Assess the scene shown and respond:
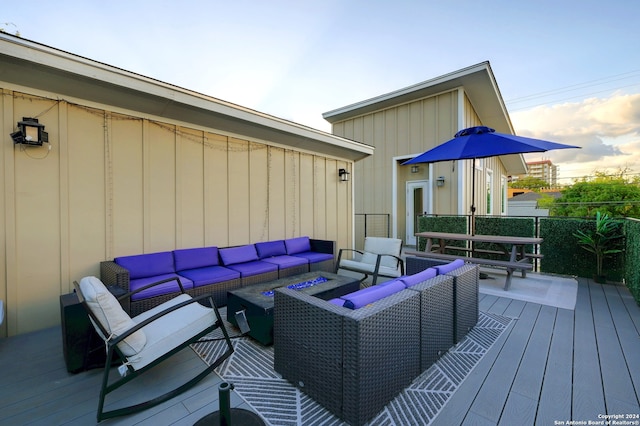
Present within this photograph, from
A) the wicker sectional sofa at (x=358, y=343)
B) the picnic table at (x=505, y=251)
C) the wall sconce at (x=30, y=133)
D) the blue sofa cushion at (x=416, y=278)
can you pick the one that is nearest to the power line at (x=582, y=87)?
the picnic table at (x=505, y=251)

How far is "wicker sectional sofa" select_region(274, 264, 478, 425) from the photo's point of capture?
1533 mm

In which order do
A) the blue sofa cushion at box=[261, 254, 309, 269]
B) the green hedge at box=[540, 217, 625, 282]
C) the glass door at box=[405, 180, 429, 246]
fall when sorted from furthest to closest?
the glass door at box=[405, 180, 429, 246], the green hedge at box=[540, 217, 625, 282], the blue sofa cushion at box=[261, 254, 309, 269]

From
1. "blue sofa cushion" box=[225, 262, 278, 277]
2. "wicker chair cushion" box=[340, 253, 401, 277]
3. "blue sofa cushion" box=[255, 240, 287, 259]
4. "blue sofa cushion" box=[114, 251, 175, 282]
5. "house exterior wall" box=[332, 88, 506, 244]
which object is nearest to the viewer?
"blue sofa cushion" box=[114, 251, 175, 282]

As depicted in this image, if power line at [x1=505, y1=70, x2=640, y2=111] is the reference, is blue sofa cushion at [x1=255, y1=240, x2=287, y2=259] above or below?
below

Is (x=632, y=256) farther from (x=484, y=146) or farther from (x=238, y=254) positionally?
(x=238, y=254)

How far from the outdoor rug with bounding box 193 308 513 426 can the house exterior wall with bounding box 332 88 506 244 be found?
5.74 m

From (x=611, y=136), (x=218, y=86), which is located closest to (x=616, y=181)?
(x=611, y=136)

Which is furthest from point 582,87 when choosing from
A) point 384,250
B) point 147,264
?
point 147,264

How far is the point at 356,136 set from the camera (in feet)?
32.5

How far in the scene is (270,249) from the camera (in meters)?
4.91

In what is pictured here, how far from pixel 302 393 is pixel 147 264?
2.72 metres

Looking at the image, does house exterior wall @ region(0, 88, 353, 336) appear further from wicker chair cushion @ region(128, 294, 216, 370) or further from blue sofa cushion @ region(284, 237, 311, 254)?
wicker chair cushion @ region(128, 294, 216, 370)

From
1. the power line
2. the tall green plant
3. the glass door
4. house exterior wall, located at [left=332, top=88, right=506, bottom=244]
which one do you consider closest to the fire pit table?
the tall green plant

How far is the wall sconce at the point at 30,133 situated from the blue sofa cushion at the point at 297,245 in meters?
3.59
